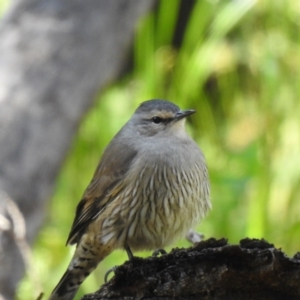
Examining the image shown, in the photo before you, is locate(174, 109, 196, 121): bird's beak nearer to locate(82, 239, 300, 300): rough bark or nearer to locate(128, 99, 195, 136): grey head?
locate(128, 99, 195, 136): grey head

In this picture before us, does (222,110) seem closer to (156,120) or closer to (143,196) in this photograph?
(156,120)

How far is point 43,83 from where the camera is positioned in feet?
16.0

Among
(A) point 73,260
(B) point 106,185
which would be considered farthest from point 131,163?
(A) point 73,260

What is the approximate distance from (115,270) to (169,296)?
22 centimetres

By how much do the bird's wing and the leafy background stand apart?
38.3 inches

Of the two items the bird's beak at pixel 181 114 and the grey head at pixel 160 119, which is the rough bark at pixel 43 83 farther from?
the bird's beak at pixel 181 114

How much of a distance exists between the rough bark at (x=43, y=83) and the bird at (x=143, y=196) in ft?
2.77

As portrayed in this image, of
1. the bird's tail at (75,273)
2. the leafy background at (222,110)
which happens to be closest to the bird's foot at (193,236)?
the bird's tail at (75,273)

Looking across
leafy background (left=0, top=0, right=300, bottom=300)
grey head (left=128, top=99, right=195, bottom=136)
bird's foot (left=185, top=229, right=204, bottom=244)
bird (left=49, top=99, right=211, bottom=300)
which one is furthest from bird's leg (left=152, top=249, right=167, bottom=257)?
leafy background (left=0, top=0, right=300, bottom=300)

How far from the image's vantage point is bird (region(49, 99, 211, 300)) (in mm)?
3557

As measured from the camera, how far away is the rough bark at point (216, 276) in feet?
8.23

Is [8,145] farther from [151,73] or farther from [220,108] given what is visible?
[220,108]

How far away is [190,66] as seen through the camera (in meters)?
5.23

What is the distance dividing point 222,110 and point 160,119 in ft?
7.74
